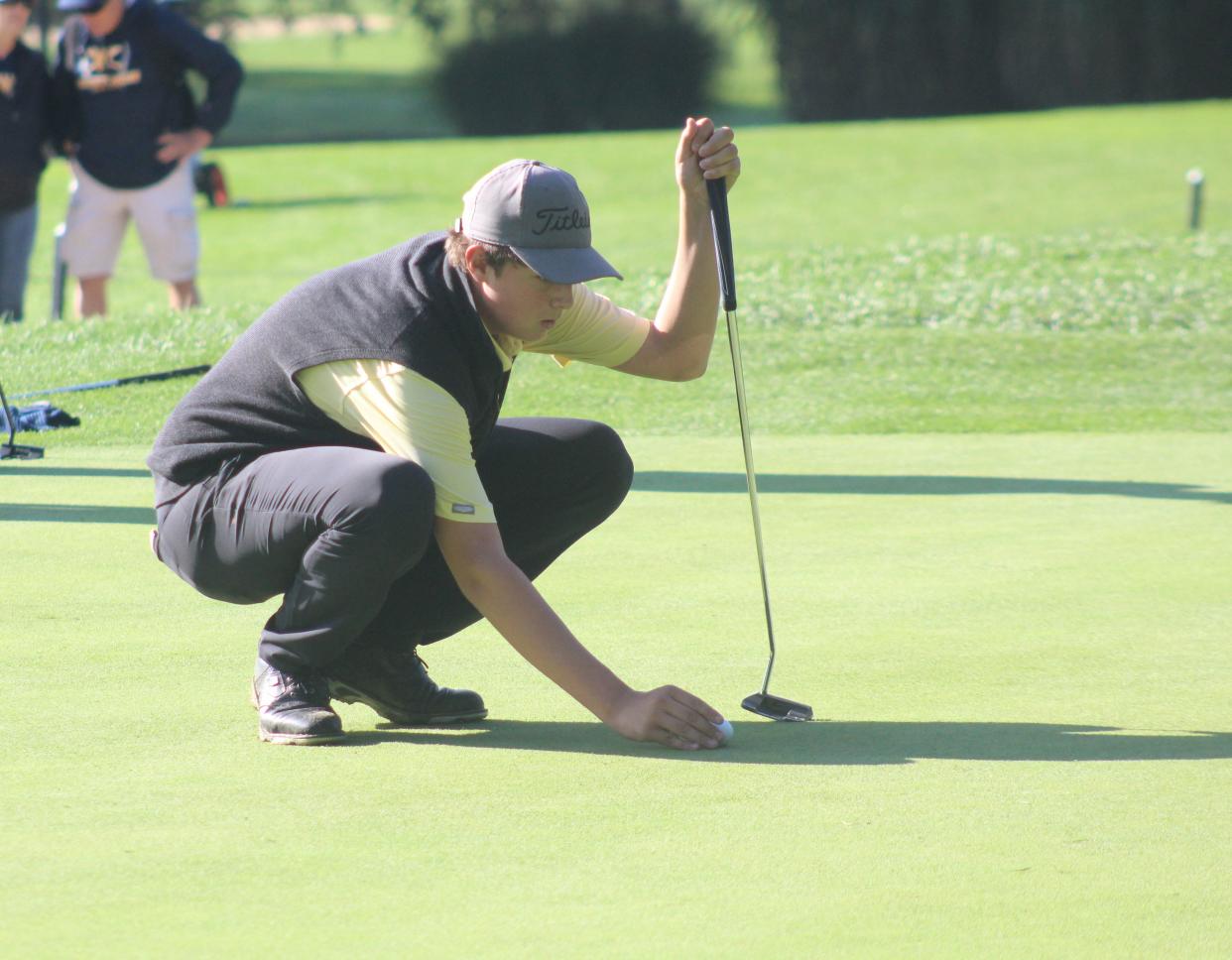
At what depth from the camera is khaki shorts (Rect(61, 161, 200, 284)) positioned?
34.1ft

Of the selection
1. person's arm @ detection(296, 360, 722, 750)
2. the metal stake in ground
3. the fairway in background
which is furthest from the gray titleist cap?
the metal stake in ground

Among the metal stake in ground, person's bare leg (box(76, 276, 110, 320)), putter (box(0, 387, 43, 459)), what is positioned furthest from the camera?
the metal stake in ground

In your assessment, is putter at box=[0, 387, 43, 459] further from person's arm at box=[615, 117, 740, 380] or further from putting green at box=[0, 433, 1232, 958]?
person's arm at box=[615, 117, 740, 380]

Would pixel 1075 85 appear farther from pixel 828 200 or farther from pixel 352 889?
pixel 352 889

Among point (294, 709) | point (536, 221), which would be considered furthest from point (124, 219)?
point (536, 221)

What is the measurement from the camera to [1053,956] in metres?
2.45

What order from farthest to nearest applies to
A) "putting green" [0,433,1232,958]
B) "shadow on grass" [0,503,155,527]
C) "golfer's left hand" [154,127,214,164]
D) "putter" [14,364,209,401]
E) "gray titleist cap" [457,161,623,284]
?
"golfer's left hand" [154,127,214,164] → "putter" [14,364,209,401] → "shadow on grass" [0,503,155,527] → "gray titleist cap" [457,161,623,284] → "putting green" [0,433,1232,958]

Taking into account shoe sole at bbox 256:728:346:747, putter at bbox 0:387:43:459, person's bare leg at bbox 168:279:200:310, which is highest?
shoe sole at bbox 256:728:346:747

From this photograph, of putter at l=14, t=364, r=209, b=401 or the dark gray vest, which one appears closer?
the dark gray vest

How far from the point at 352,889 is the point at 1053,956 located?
3.00 feet

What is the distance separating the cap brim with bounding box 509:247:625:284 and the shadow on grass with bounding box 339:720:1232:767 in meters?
0.82

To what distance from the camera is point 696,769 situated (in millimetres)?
3346

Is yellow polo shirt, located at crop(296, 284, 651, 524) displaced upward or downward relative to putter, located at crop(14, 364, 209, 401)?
upward

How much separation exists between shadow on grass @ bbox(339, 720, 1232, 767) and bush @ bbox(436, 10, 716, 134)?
3410 centimetres
